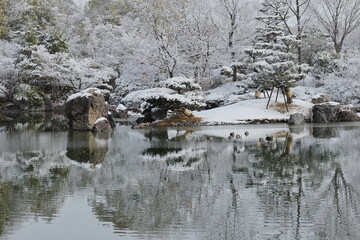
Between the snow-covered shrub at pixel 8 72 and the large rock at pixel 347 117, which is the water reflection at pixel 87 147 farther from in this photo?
the snow-covered shrub at pixel 8 72

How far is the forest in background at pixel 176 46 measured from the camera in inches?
1088

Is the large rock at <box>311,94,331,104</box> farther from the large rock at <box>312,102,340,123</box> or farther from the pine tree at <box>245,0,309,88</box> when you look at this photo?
the large rock at <box>312,102,340,123</box>

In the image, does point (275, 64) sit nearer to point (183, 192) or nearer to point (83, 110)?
point (83, 110)

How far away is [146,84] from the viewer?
32.1 m

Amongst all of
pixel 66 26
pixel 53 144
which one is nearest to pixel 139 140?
pixel 53 144

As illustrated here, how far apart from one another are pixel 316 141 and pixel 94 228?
8599 millimetres

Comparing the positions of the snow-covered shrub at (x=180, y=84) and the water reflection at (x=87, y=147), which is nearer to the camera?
the water reflection at (x=87, y=147)

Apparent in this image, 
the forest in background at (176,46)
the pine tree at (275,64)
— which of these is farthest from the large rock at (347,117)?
the forest in background at (176,46)

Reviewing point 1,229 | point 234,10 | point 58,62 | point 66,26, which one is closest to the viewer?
point 1,229

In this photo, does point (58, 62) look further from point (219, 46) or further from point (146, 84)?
point (219, 46)

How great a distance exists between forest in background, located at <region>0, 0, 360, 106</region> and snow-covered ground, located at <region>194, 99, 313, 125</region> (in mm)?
5566

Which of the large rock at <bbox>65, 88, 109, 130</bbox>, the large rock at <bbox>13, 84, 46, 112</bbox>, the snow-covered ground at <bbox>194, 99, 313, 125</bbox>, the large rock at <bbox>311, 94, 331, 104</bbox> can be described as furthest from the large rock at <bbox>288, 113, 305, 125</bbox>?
the large rock at <bbox>13, 84, 46, 112</bbox>

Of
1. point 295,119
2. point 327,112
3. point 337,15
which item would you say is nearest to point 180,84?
point 295,119

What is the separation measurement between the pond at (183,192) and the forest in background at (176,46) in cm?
1701
